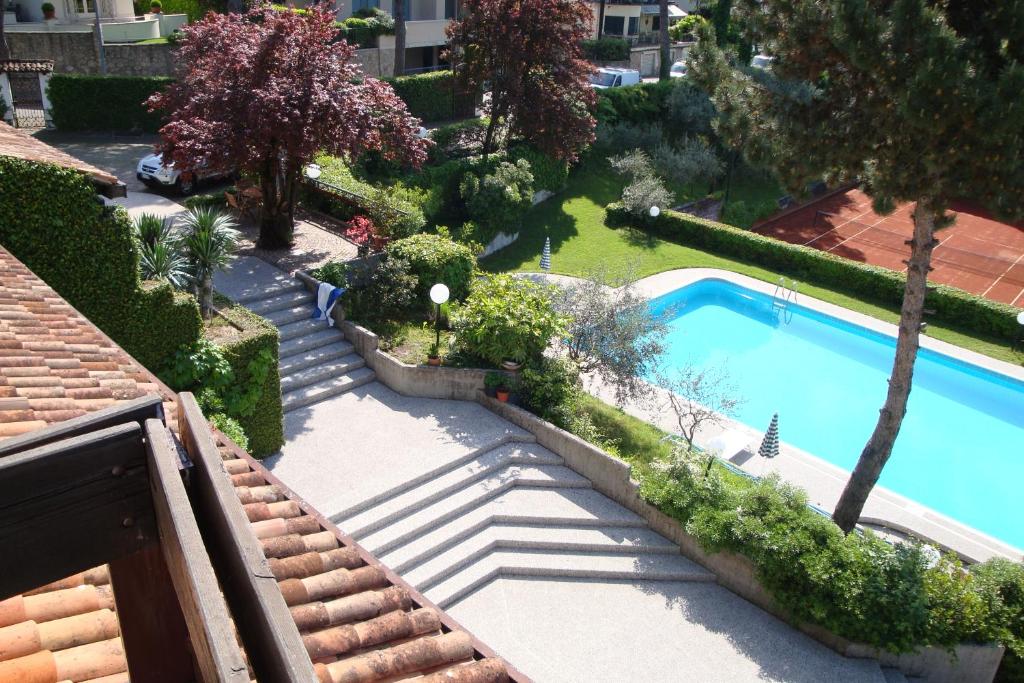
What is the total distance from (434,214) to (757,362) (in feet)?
33.9

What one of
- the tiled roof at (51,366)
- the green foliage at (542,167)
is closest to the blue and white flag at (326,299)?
the tiled roof at (51,366)

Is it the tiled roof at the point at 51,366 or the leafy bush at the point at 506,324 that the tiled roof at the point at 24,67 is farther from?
the tiled roof at the point at 51,366

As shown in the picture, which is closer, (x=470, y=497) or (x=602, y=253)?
(x=470, y=497)

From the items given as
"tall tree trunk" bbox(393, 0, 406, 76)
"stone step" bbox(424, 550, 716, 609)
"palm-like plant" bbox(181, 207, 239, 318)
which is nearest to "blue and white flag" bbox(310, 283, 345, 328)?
"palm-like plant" bbox(181, 207, 239, 318)

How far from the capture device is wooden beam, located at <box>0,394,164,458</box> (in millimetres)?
2975

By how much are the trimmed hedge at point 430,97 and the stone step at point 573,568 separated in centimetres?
2210

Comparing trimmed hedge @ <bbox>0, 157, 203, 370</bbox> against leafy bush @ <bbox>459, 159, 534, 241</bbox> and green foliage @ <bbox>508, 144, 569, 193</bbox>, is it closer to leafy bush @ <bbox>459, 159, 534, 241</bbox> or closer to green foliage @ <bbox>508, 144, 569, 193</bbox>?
leafy bush @ <bbox>459, 159, 534, 241</bbox>

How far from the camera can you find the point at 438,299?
1542 cm

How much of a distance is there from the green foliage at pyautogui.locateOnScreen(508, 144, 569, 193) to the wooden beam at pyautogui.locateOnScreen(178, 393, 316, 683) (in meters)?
23.9

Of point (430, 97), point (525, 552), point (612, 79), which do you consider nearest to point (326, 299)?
point (525, 552)

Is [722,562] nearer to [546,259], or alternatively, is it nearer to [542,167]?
[546,259]

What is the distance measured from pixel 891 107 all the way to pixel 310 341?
11.8 m

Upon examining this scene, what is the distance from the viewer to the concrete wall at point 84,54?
103ft

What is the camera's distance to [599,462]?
14570 millimetres
